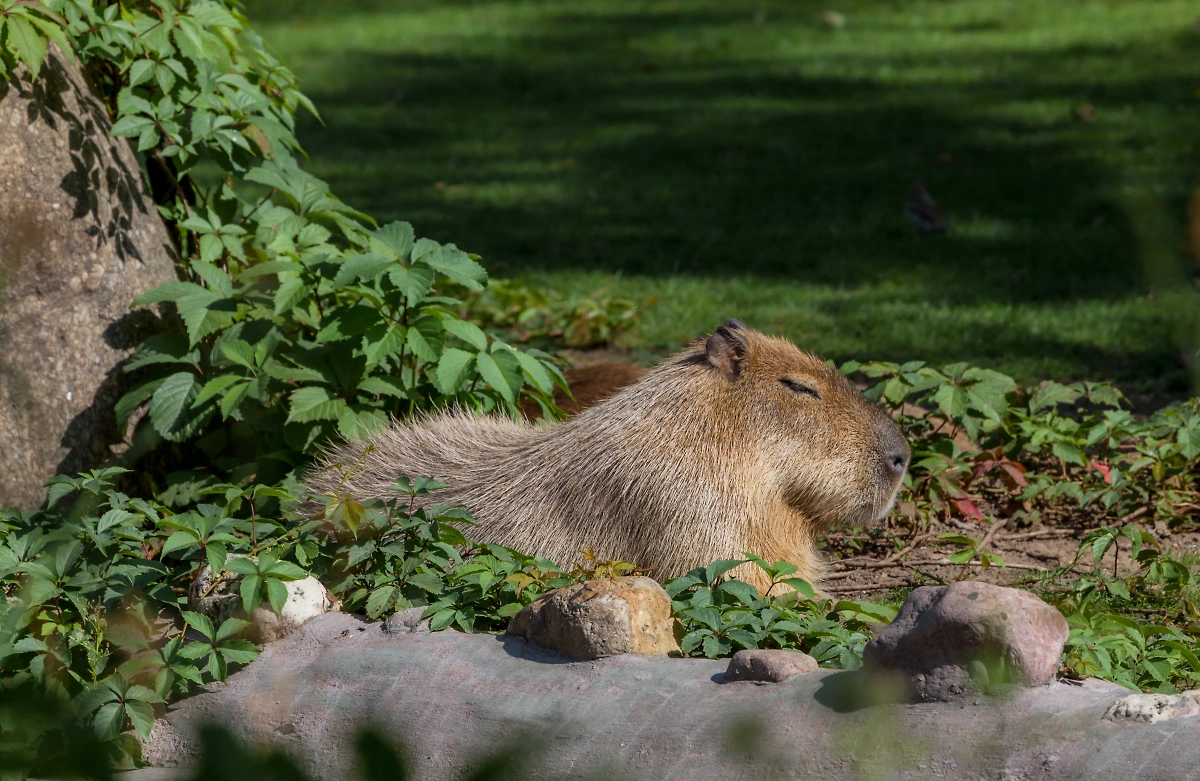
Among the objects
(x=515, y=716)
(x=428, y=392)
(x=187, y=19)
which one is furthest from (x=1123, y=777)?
(x=187, y=19)

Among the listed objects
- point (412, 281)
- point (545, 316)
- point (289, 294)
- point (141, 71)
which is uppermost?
point (141, 71)

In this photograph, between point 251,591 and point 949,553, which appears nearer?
point 251,591

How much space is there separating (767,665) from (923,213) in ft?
20.3

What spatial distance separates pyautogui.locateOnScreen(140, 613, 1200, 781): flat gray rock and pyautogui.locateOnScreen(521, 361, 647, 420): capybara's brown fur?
5.60 ft

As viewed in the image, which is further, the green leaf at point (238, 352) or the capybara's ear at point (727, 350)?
the green leaf at point (238, 352)

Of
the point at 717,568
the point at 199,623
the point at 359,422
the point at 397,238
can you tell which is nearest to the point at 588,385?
the point at 359,422

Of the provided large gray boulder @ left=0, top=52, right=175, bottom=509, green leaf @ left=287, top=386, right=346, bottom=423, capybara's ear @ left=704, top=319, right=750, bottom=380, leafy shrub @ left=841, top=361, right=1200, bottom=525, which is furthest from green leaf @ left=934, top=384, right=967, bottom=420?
large gray boulder @ left=0, top=52, right=175, bottom=509

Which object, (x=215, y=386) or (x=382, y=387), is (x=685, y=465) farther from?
(x=215, y=386)

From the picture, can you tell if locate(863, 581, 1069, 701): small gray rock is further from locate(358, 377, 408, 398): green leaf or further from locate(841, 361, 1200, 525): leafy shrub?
locate(358, 377, 408, 398): green leaf

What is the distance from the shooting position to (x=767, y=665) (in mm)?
2660

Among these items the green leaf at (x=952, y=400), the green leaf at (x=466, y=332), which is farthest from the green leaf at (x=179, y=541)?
the green leaf at (x=952, y=400)

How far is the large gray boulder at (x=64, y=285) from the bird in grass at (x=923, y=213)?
542 centimetres

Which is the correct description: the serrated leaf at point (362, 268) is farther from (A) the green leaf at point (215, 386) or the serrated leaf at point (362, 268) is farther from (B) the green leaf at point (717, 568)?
(B) the green leaf at point (717, 568)

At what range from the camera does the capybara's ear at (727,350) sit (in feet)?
12.6
